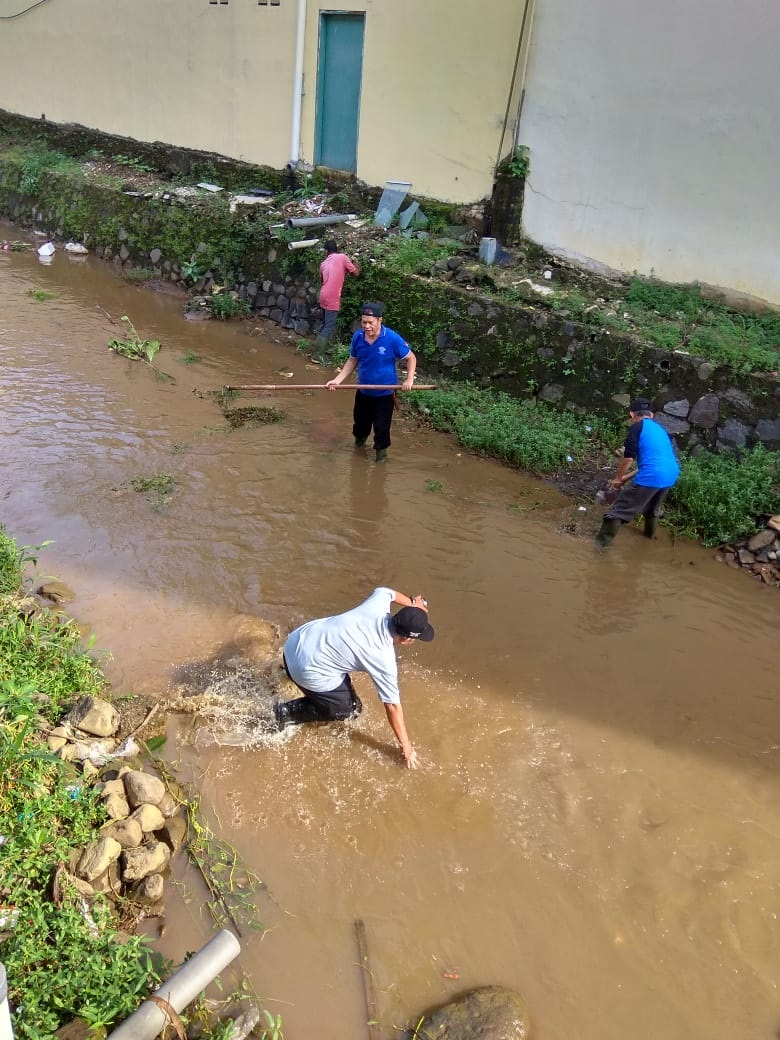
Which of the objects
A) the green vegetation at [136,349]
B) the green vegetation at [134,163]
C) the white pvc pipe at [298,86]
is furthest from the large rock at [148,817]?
the green vegetation at [134,163]

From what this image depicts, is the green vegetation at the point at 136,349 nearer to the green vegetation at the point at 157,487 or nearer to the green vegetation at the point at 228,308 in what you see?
the green vegetation at the point at 228,308

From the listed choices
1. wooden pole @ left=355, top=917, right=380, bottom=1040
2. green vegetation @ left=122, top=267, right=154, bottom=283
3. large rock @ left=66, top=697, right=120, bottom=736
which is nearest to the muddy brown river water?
wooden pole @ left=355, top=917, right=380, bottom=1040

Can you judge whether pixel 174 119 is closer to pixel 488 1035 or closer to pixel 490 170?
pixel 490 170

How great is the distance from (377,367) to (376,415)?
0.51 m

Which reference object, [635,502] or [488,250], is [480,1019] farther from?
[488,250]

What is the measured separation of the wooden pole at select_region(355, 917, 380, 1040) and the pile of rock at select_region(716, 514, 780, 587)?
14.4 feet

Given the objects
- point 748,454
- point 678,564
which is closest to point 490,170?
point 748,454

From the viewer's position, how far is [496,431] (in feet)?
24.4

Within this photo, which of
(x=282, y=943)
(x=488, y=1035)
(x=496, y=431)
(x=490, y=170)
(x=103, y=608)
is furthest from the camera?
(x=490, y=170)

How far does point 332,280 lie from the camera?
869 cm

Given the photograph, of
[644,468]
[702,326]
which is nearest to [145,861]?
[644,468]

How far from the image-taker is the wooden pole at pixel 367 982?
2.95 m

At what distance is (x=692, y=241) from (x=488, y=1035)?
24.9ft

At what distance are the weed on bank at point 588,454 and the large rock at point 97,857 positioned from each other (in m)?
5.15
